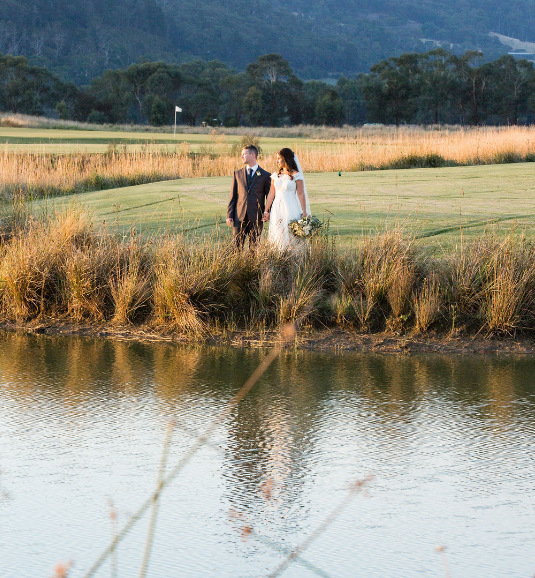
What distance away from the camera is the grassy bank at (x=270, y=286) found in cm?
952

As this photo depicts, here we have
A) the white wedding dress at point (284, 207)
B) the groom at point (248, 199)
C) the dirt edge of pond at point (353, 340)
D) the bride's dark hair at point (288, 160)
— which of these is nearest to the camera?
the dirt edge of pond at point (353, 340)

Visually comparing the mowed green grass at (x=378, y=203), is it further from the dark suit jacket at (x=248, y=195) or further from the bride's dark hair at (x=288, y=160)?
the bride's dark hair at (x=288, y=160)

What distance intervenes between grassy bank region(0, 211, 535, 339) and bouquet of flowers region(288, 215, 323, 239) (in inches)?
7.7

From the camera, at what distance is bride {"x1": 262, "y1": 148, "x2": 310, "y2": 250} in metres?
10.8

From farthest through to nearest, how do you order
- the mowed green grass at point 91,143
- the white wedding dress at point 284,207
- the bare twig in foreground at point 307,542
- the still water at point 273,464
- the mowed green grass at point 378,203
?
the mowed green grass at point 91,143, the mowed green grass at point 378,203, the white wedding dress at point 284,207, the still water at point 273,464, the bare twig in foreground at point 307,542

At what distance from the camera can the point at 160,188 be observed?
2034 cm

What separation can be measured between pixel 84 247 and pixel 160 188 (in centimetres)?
977

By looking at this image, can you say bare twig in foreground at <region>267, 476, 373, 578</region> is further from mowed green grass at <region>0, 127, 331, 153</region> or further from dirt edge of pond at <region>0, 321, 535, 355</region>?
mowed green grass at <region>0, 127, 331, 153</region>

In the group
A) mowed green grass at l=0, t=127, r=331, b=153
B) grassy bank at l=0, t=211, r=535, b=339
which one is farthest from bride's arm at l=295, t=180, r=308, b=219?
mowed green grass at l=0, t=127, r=331, b=153

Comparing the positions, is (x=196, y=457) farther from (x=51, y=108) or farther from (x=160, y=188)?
(x=51, y=108)

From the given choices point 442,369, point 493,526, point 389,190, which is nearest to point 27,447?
point 493,526

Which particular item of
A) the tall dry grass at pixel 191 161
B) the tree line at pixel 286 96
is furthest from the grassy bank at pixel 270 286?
the tree line at pixel 286 96

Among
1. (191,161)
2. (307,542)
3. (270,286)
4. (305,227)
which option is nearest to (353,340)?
(270,286)

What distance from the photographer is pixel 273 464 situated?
17.9 feet
